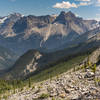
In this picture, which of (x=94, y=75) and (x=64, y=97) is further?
(x=94, y=75)

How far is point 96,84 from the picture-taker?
36.6m

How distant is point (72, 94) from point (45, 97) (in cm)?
634

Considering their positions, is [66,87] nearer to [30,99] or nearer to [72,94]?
[72,94]

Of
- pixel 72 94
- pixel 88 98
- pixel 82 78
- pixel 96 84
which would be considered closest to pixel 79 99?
pixel 88 98

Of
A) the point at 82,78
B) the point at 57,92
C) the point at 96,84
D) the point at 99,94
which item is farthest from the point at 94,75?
the point at 99,94

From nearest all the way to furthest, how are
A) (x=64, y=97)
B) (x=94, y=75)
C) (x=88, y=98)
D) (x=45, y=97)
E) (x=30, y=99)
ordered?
(x=88, y=98) → (x=64, y=97) → (x=45, y=97) → (x=30, y=99) → (x=94, y=75)

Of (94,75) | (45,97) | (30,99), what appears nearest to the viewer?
(45,97)

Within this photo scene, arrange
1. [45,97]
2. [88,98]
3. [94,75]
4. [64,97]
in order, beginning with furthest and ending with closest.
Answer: [94,75] → [45,97] → [64,97] → [88,98]

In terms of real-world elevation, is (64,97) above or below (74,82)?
below

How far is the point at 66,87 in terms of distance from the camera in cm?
3950

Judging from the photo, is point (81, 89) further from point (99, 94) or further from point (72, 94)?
point (99, 94)

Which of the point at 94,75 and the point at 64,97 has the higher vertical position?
the point at 94,75

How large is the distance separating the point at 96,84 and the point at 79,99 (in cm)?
826

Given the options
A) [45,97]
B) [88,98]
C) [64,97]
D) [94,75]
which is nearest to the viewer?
[88,98]
